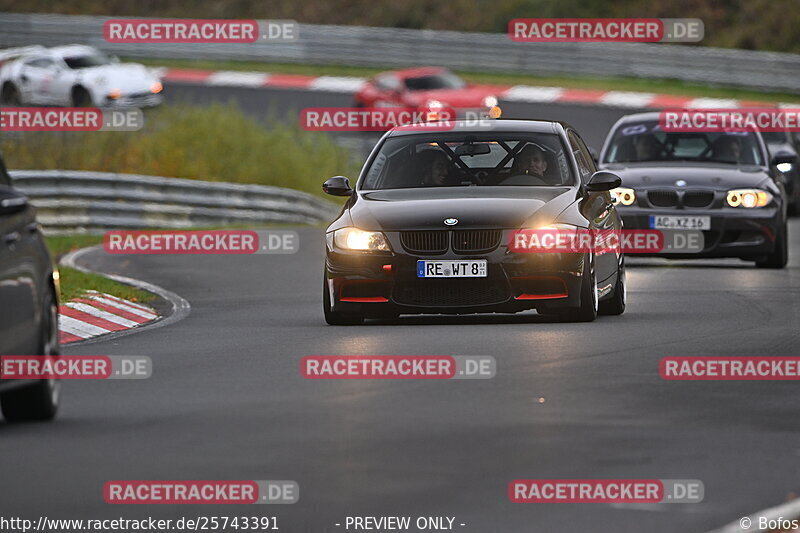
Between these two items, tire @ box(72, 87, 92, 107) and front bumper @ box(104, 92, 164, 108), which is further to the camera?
tire @ box(72, 87, 92, 107)

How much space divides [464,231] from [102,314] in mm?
3729

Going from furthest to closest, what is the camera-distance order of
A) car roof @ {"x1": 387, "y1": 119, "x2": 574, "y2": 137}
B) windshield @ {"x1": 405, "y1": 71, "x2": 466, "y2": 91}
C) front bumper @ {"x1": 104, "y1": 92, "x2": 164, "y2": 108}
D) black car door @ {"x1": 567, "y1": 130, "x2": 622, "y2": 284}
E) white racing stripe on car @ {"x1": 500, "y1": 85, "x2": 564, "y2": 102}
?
white racing stripe on car @ {"x1": 500, "y1": 85, "x2": 564, "y2": 102}
windshield @ {"x1": 405, "y1": 71, "x2": 466, "y2": 91}
front bumper @ {"x1": 104, "y1": 92, "x2": 164, "y2": 108}
car roof @ {"x1": 387, "y1": 119, "x2": 574, "y2": 137}
black car door @ {"x1": 567, "y1": 130, "x2": 622, "y2": 284}

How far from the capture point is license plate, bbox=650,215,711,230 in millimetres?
19656

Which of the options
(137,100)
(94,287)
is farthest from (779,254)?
(137,100)

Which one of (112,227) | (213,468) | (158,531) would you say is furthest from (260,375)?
(112,227)

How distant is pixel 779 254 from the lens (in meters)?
20.1

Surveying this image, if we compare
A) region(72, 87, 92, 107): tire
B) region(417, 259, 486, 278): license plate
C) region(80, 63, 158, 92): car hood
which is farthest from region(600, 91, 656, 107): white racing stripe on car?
region(417, 259, 486, 278): license plate

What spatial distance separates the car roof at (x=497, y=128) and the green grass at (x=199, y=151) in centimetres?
1730

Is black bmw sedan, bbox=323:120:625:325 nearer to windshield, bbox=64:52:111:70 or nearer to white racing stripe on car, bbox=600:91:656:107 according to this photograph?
white racing stripe on car, bbox=600:91:656:107

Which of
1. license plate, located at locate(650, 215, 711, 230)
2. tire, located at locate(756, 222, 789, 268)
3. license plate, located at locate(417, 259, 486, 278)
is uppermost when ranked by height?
license plate, located at locate(417, 259, 486, 278)

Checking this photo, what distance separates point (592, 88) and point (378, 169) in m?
32.1

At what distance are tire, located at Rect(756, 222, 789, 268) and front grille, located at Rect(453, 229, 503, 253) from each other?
6.82m

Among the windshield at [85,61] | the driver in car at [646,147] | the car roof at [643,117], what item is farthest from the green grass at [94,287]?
the windshield at [85,61]

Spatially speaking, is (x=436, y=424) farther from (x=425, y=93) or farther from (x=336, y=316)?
(x=425, y=93)
